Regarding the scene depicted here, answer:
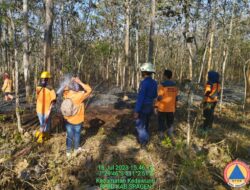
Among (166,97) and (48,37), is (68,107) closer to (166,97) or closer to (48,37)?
(48,37)

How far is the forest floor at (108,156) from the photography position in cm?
454

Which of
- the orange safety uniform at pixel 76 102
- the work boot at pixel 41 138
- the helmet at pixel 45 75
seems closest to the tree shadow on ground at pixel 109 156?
the orange safety uniform at pixel 76 102

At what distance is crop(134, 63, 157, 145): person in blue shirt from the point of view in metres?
5.58

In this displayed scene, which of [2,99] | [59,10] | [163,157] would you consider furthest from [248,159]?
[59,10]

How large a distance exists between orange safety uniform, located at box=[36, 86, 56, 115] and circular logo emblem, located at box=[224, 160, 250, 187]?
4359 mm

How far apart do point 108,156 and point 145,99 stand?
140 centimetres

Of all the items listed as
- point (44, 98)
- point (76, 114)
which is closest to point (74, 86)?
point (76, 114)

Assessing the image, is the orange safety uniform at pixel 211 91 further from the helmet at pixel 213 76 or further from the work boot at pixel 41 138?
the work boot at pixel 41 138

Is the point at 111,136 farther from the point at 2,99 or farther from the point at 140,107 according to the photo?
the point at 2,99

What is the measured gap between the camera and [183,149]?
5.79m

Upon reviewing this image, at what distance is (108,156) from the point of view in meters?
5.37

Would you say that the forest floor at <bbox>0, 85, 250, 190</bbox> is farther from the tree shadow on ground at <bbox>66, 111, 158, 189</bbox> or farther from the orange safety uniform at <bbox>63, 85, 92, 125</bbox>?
the orange safety uniform at <bbox>63, 85, 92, 125</bbox>

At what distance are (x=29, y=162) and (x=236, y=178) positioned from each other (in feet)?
12.1

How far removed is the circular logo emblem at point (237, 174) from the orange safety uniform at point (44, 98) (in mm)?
4359
